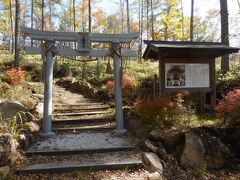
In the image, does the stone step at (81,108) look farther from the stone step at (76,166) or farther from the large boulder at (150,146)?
the stone step at (76,166)

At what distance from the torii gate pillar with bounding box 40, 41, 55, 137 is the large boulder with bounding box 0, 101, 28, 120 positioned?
2.70 ft

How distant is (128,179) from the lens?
154 inches

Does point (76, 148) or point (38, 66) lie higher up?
point (38, 66)

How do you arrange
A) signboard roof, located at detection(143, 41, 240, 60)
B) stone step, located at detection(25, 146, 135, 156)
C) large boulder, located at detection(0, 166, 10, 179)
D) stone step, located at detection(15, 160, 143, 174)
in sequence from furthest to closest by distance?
signboard roof, located at detection(143, 41, 240, 60) < stone step, located at detection(25, 146, 135, 156) < stone step, located at detection(15, 160, 143, 174) < large boulder, located at detection(0, 166, 10, 179)

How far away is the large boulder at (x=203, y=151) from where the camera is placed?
4.80 meters

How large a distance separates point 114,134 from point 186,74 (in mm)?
3300

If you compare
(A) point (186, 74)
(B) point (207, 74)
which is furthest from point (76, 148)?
(B) point (207, 74)

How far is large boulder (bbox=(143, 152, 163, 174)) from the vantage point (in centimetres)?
421

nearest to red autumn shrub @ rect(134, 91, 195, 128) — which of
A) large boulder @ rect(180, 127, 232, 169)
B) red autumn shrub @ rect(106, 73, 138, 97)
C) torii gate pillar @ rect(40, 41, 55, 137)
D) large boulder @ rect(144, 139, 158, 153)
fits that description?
large boulder @ rect(180, 127, 232, 169)

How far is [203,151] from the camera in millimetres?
4875

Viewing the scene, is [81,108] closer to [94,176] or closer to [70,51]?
[70,51]

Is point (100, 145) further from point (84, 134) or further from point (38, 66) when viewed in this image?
point (38, 66)

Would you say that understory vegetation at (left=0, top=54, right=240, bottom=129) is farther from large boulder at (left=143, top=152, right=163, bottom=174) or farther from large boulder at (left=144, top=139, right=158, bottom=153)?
large boulder at (left=143, top=152, right=163, bottom=174)

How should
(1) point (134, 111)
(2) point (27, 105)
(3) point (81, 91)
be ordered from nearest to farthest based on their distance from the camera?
1. (1) point (134, 111)
2. (2) point (27, 105)
3. (3) point (81, 91)
